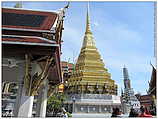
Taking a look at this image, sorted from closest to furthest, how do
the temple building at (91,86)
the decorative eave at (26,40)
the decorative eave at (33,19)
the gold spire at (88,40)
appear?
the decorative eave at (26,40), the decorative eave at (33,19), the temple building at (91,86), the gold spire at (88,40)

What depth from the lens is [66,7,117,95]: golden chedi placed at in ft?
81.4

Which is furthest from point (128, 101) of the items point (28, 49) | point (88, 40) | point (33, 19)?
point (28, 49)

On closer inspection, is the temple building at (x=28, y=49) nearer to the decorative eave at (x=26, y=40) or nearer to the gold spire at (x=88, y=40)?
the decorative eave at (x=26, y=40)

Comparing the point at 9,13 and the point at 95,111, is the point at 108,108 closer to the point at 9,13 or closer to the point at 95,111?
the point at 95,111

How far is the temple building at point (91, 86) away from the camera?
2386 cm

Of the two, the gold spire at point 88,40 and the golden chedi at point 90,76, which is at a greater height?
the gold spire at point 88,40

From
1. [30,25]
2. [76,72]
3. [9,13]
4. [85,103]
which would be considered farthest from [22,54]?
[76,72]

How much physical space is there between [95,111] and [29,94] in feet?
66.0

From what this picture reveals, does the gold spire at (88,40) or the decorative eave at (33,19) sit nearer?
the decorative eave at (33,19)

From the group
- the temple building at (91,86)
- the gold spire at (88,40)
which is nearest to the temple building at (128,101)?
the temple building at (91,86)

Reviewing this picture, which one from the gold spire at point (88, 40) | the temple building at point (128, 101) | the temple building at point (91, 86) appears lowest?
the temple building at point (128, 101)

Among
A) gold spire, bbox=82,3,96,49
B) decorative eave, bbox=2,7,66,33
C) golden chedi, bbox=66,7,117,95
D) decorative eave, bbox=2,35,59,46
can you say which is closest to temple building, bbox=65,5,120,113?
golden chedi, bbox=66,7,117,95

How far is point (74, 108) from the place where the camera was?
23656mm

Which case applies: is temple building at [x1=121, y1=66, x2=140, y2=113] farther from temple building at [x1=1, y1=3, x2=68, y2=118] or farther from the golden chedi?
temple building at [x1=1, y1=3, x2=68, y2=118]
